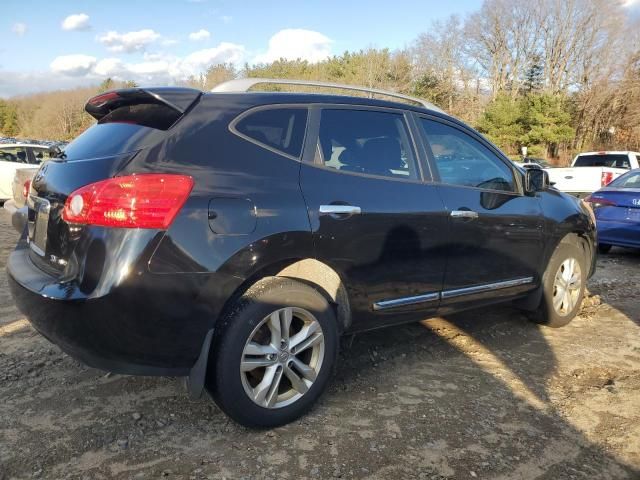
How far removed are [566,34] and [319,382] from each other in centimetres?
5081

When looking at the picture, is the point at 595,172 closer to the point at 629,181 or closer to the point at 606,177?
the point at 606,177

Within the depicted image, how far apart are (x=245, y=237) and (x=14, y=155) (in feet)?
39.9

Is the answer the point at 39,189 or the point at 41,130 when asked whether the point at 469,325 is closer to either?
the point at 39,189

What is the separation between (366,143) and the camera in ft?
10.8

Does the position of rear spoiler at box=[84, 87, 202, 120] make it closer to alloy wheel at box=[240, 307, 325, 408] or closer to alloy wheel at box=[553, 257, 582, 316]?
alloy wheel at box=[240, 307, 325, 408]

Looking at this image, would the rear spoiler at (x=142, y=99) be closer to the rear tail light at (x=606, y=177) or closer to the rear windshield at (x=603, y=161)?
the rear tail light at (x=606, y=177)

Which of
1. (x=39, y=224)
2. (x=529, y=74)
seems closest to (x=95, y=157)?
(x=39, y=224)

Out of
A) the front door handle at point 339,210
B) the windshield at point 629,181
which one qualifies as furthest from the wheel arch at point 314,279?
the windshield at point 629,181

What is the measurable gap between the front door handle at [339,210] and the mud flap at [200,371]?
856 mm

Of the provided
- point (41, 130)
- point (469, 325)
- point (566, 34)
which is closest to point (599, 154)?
point (469, 325)

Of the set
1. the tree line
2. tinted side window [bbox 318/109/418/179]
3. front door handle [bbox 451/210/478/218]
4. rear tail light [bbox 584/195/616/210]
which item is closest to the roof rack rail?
tinted side window [bbox 318/109/418/179]

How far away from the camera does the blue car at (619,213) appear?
7262 mm

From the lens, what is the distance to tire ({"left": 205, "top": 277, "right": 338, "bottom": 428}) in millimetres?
2617

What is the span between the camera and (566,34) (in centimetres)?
4572
